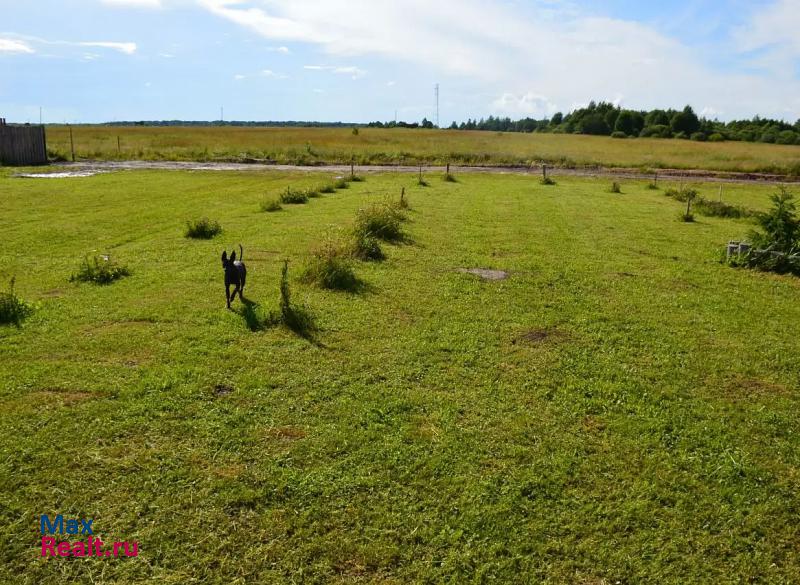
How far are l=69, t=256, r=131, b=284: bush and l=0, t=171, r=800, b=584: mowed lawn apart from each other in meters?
0.32

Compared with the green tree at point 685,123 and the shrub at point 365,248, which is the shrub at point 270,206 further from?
the green tree at point 685,123

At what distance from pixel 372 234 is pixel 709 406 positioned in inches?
354

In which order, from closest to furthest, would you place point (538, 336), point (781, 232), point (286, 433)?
point (286, 433), point (538, 336), point (781, 232)

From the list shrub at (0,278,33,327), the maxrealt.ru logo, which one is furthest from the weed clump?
shrub at (0,278,33,327)

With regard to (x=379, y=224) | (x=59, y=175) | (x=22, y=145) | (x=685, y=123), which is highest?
(x=685, y=123)

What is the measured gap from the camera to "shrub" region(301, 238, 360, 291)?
32.7 ft

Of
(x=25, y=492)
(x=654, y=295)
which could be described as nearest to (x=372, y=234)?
(x=654, y=295)

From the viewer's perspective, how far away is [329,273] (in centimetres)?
1007

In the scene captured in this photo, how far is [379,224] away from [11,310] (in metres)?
8.22

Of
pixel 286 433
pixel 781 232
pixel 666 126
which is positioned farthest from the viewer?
pixel 666 126

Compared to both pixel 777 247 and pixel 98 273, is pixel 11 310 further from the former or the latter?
pixel 777 247

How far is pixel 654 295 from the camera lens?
10438mm

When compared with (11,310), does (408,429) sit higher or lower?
lower

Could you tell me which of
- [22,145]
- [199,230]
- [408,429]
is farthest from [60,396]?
[22,145]
